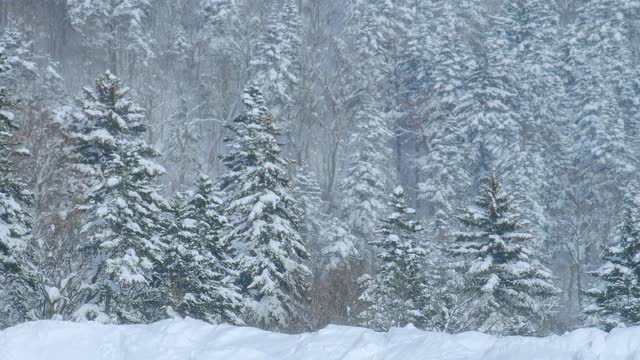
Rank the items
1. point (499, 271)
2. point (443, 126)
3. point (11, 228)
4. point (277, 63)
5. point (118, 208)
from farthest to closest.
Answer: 1. point (277, 63)
2. point (443, 126)
3. point (499, 271)
4. point (118, 208)
5. point (11, 228)

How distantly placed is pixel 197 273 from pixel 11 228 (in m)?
5.65

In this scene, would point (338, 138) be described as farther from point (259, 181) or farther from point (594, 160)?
point (259, 181)

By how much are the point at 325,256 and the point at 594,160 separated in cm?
1942

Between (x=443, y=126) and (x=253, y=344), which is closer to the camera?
(x=253, y=344)

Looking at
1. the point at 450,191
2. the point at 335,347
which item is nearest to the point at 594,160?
the point at 450,191

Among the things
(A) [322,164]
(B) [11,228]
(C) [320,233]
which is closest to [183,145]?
(A) [322,164]

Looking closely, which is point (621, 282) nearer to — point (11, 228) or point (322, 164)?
point (11, 228)

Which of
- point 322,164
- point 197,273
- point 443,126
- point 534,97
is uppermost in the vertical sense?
point 534,97

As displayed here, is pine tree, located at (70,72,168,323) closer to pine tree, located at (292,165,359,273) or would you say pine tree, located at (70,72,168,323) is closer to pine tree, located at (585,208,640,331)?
pine tree, located at (292,165,359,273)

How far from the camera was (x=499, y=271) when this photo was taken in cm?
2236

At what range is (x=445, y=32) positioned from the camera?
147 feet

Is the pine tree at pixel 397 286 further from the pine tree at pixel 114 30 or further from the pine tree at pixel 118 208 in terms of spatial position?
the pine tree at pixel 114 30

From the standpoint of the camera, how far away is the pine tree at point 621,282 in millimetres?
20438

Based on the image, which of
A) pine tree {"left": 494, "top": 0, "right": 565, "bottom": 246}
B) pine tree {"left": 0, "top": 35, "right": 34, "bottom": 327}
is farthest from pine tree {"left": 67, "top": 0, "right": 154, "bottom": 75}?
pine tree {"left": 0, "top": 35, "right": 34, "bottom": 327}
